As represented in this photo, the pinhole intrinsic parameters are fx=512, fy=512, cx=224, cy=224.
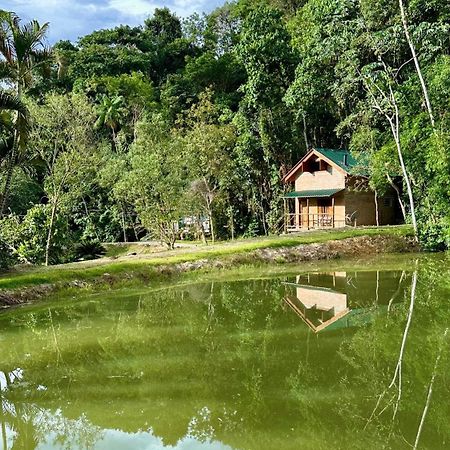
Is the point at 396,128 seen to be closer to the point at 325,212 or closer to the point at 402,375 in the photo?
the point at 325,212

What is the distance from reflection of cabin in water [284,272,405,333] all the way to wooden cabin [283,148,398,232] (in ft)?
51.3

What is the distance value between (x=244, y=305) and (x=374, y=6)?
2018cm

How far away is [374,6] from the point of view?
1048 inches

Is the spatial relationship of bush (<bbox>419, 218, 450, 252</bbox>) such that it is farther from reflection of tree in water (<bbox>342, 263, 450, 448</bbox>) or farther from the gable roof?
reflection of tree in water (<bbox>342, 263, 450, 448</bbox>)

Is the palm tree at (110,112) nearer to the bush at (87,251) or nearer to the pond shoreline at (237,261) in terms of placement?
the bush at (87,251)

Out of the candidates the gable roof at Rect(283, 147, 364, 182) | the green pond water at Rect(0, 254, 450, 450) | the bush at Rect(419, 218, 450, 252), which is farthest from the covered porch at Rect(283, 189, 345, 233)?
the green pond water at Rect(0, 254, 450, 450)

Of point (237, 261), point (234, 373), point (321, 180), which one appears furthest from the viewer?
point (321, 180)

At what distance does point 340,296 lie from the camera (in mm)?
13961

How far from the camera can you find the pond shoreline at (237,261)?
15.8m

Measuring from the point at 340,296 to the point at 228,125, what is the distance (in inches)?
934

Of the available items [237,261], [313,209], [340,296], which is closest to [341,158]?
[313,209]

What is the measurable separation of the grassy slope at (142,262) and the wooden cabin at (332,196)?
7.16 m

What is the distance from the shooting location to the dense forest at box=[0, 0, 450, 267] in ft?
77.5

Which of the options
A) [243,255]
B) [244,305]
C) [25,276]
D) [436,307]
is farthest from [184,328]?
[243,255]
